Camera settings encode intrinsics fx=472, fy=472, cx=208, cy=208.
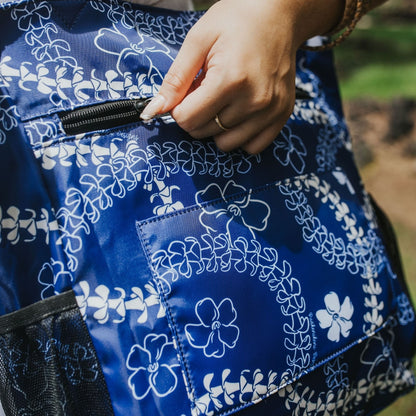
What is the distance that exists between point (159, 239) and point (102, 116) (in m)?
0.20

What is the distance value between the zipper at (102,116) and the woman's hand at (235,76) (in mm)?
27

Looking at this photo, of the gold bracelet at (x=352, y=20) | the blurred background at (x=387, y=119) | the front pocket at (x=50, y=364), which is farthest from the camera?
the blurred background at (x=387, y=119)

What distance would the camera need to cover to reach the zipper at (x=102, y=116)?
26.7 inches

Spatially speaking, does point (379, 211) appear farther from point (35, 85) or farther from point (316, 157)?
point (35, 85)

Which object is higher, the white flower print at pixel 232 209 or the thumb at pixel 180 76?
the thumb at pixel 180 76

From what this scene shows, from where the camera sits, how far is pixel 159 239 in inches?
27.2

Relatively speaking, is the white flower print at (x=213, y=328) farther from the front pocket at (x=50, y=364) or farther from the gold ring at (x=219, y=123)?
the gold ring at (x=219, y=123)

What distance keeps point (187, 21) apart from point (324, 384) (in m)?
0.69

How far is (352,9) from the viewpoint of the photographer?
89 centimetres

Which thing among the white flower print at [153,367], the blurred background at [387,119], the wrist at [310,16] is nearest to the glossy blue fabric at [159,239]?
the white flower print at [153,367]

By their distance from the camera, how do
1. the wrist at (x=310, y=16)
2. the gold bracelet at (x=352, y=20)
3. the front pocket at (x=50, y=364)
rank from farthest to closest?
the gold bracelet at (x=352, y=20)
the wrist at (x=310, y=16)
the front pocket at (x=50, y=364)

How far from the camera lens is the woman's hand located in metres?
0.69

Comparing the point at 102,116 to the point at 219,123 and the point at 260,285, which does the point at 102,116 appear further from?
the point at 260,285

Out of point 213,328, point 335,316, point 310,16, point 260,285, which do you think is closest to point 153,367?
point 213,328
